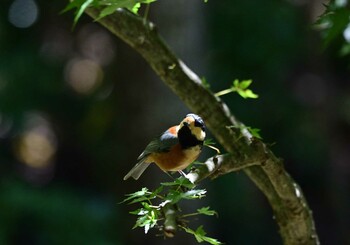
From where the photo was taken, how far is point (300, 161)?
4.91 meters

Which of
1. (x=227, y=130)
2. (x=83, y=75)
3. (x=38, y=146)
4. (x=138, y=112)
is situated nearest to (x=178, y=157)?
(x=227, y=130)

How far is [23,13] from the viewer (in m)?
4.39

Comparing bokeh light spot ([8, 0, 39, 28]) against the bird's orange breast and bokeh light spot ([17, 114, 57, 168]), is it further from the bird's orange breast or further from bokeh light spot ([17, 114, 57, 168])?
the bird's orange breast

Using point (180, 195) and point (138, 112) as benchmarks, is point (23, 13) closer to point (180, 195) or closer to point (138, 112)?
point (138, 112)

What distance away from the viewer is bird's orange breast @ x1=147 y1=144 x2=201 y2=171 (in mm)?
1012

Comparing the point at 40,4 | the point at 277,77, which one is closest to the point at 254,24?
the point at 277,77

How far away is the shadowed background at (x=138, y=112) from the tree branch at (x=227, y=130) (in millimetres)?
1904

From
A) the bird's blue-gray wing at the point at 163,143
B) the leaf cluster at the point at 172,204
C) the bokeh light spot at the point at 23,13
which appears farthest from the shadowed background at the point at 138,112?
the leaf cluster at the point at 172,204

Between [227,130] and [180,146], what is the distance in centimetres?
16

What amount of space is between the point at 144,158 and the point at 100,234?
2.46 meters

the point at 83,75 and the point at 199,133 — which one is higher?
the point at 199,133

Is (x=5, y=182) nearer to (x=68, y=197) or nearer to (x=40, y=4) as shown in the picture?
(x=68, y=197)

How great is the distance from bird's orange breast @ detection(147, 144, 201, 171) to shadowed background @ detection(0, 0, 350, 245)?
2.07 metres

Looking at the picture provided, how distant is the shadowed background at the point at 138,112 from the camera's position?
3.53m
